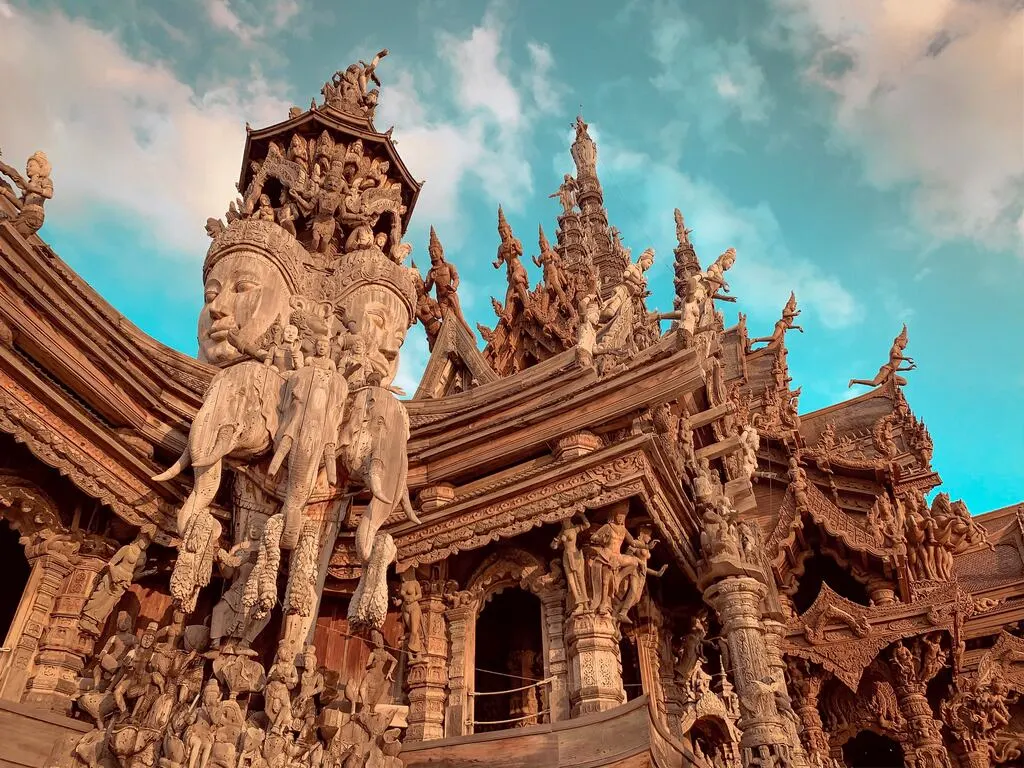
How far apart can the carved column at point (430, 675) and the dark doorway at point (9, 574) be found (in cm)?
485

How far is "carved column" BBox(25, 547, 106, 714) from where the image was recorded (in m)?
6.39

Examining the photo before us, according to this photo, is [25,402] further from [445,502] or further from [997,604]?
[997,604]

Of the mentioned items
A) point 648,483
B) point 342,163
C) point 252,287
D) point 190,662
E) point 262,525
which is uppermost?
point 342,163

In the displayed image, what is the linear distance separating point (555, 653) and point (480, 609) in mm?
1077

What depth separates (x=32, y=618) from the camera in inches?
260

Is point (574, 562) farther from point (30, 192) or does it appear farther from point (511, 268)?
point (511, 268)

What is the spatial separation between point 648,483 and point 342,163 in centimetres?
952

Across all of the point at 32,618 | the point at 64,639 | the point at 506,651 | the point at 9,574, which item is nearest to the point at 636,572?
the point at 506,651

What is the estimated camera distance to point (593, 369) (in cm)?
877

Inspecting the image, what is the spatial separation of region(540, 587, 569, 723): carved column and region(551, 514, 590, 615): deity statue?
0.35 m

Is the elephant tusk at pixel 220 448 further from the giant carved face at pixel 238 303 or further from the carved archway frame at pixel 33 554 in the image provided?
the giant carved face at pixel 238 303

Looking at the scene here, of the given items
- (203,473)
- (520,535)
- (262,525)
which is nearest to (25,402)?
(203,473)

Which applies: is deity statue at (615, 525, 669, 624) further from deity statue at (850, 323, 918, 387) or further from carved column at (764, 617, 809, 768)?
deity statue at (850, 323, 918, 387)

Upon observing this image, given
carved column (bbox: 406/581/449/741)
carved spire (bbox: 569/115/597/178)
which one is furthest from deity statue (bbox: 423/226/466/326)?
carved spire (bbox: 569/115/597/178)
